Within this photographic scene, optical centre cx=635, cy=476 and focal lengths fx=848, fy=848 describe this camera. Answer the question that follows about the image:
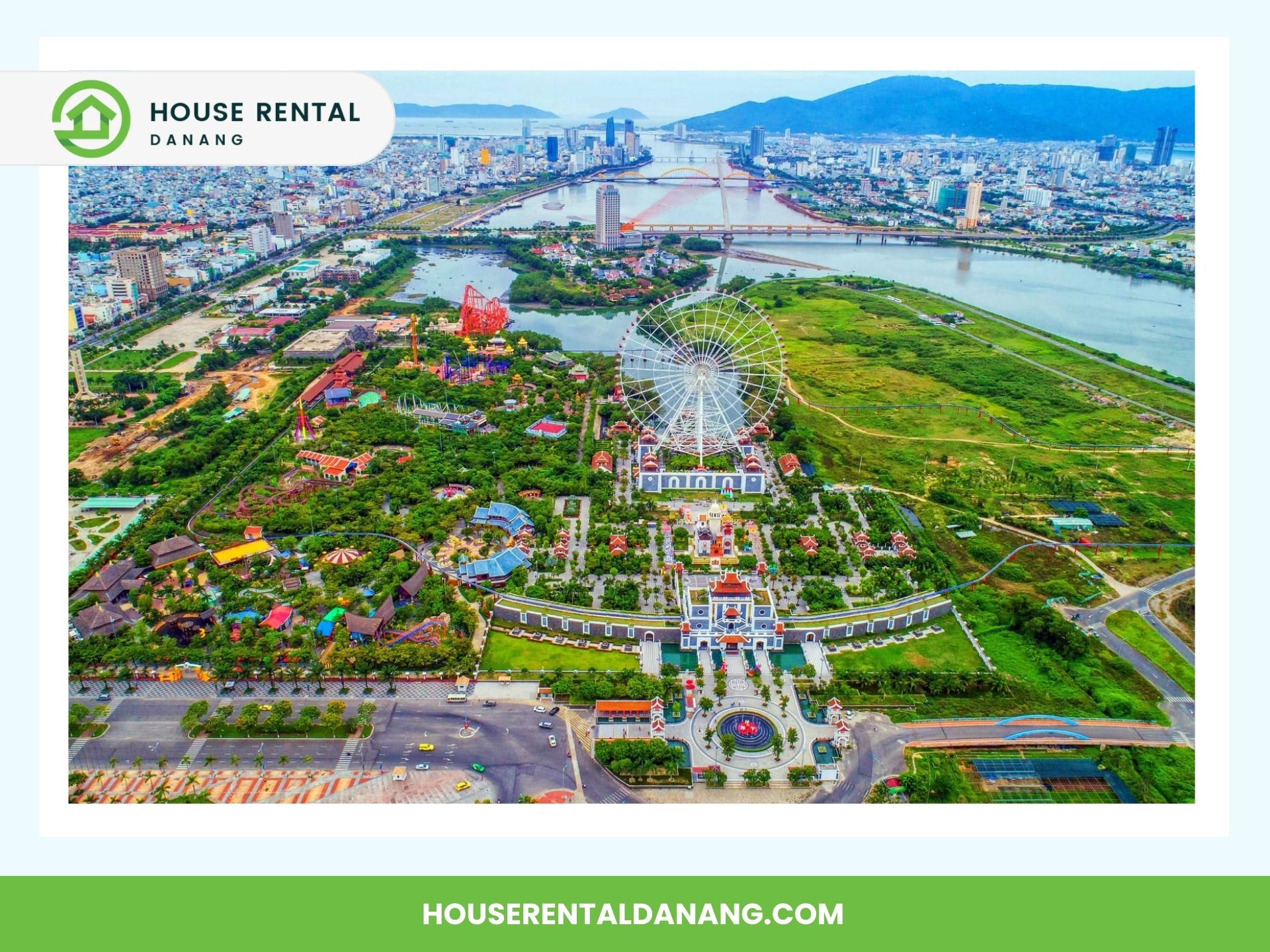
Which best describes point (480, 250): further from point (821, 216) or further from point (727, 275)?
point (821, 216)

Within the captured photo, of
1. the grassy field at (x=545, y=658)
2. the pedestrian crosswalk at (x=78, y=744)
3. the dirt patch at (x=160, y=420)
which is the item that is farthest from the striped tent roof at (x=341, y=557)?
the dirt patch at (x=160, y=420)

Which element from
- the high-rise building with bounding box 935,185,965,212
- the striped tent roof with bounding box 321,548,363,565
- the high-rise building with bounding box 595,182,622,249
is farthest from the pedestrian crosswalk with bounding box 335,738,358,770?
the high-rise building with bounding box 935,185,965,212

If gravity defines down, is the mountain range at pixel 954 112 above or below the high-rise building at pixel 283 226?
above

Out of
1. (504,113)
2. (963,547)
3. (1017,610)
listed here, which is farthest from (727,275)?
(504,113)

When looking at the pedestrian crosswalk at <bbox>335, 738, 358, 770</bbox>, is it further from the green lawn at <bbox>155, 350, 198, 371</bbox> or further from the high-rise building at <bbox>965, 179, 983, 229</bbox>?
the high-rise building at <bbox>965, 179, 983, 229</bbox>

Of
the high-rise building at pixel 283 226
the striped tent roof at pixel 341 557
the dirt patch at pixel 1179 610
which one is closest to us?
the dirt patch at pixel 1179 610

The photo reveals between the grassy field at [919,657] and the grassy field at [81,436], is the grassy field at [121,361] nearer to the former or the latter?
the grassy field at [81,436]

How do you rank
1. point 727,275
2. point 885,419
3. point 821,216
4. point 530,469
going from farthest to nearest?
point 821,216 → point 727,275 → point 885,419 → point 530,469
